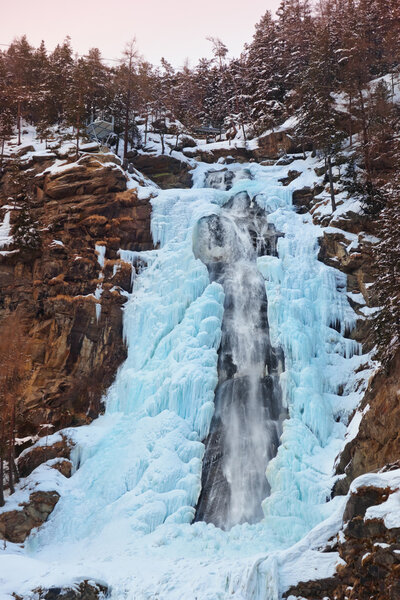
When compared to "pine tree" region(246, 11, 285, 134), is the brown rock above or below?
below

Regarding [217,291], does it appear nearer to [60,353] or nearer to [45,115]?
[60,353]

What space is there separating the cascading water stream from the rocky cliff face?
15.0 ft

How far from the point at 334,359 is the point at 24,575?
43.1ft

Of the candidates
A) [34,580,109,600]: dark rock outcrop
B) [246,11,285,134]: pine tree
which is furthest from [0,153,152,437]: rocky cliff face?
[246,11,285,134]: pine tree

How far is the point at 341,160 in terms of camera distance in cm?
2562

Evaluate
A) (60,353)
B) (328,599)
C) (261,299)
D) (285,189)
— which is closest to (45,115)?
(285,189)

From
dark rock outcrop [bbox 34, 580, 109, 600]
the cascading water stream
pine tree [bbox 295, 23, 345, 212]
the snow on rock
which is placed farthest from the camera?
pine tree [bbox 295, 23, 345, 212]

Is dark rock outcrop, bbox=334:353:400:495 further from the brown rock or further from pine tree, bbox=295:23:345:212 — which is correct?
pine tree, bbox=295:23:345:212

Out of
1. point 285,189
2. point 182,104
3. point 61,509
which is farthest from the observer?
point 182,104

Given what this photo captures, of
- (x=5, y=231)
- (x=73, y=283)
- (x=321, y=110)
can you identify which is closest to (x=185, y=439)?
(x=73, y=283)

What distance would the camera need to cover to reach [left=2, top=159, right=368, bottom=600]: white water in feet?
42.2

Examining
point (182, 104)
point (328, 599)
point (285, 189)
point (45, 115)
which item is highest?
point (182, 104)

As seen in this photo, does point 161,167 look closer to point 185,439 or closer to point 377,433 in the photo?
point 185,439

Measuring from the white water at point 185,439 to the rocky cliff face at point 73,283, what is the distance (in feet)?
3.26
